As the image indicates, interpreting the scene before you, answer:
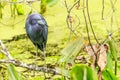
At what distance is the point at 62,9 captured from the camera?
3.44 meters

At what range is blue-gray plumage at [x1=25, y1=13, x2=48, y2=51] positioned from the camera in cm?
143

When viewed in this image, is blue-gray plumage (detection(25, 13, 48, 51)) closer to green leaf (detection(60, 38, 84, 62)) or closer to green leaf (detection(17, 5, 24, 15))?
green leaf (detection(60, 38, 84, 62))

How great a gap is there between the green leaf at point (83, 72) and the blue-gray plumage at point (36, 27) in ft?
0.83

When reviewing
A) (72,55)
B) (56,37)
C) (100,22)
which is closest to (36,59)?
(56,37)

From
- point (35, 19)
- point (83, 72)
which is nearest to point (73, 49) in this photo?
point (83, 72)

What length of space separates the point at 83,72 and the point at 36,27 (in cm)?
28

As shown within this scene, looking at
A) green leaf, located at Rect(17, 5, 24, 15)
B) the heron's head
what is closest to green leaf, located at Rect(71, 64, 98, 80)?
the heron's head

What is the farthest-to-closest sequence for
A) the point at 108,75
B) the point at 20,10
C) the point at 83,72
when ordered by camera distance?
the point at 20,10 → the point at 108,75 → the point at 83,72

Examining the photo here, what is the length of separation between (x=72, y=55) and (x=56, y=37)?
160 centimetres

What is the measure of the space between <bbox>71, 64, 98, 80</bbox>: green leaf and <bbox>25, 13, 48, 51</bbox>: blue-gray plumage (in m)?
A: 0.25

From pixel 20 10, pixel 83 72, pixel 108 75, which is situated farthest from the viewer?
pixel 20 10

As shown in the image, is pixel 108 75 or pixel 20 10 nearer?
pixel 108 75

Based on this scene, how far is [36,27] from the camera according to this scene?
1.46 metres

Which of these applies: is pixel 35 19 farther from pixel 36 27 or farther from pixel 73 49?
pixel 73 49
